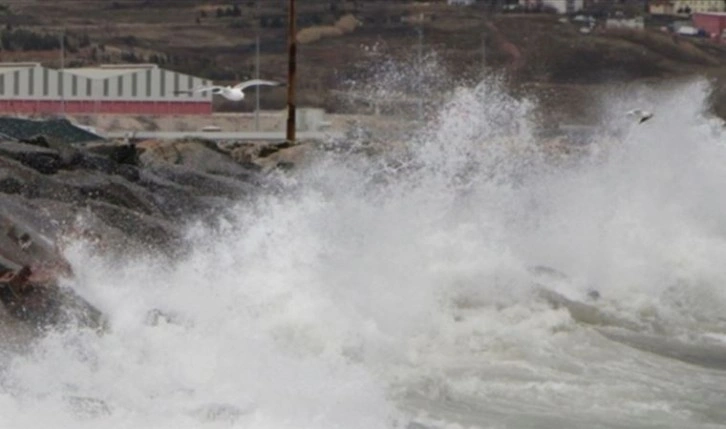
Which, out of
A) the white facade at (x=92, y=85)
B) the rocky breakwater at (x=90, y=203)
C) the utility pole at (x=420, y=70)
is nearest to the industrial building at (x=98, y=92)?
the white facade at (x=92, y=85)

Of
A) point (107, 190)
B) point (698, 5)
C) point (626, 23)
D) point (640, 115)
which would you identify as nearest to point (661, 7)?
point (698, 5)

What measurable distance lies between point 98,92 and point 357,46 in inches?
731

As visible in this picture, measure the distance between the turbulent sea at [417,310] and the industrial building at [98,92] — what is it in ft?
80.5

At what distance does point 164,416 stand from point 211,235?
633 centimetres

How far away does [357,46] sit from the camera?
6956 centimetres

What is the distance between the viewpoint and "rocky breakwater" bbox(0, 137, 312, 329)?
13.3 meters

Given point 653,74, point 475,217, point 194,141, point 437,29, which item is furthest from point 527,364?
point 437,29

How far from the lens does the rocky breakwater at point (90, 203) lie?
1326 cm

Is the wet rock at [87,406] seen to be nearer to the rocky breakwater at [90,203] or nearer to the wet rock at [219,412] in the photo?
the wet rock at [219,412]

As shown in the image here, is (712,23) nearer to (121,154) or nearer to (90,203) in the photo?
(121,154)

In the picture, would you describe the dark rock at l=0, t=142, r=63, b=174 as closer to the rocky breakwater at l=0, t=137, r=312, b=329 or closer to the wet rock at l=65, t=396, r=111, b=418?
the rocky breakwater at l=0, t=137, r=312, b=329

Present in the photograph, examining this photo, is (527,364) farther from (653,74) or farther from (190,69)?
(190,69)

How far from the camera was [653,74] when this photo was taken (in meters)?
56.3

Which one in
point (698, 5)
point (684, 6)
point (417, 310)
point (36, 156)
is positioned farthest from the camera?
point (698, 5)
